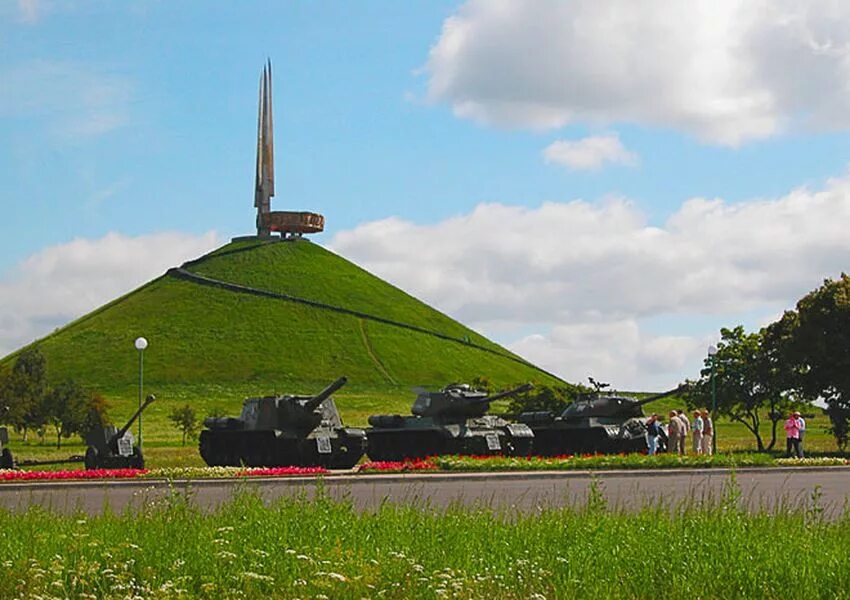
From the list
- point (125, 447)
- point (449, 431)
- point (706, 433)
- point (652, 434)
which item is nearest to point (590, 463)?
point (449, 431)

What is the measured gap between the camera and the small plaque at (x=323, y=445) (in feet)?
121

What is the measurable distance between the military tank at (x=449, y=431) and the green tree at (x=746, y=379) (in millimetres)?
12030

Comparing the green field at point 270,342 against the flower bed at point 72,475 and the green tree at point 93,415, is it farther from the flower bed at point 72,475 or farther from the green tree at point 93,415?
the flower bed at point 72,475

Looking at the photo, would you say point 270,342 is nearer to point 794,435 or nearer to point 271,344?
point 271,344

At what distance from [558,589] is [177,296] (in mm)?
120953

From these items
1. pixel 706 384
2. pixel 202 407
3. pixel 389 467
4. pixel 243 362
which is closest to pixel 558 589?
pixel 389 467

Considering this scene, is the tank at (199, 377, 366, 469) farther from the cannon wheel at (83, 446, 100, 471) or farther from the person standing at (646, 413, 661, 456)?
the person standing at (646, 413, 661, 456)

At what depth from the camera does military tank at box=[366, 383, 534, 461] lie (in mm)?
37969

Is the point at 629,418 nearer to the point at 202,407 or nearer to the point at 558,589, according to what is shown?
the point at 558,589

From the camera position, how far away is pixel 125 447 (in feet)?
121

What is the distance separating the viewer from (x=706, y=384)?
49.7 m

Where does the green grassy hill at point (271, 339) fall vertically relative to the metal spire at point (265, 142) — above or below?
below

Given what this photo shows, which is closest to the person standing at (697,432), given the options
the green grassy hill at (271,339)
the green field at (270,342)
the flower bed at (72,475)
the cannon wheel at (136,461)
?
the cannon wheel at (136,461)

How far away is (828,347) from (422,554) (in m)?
37.1
